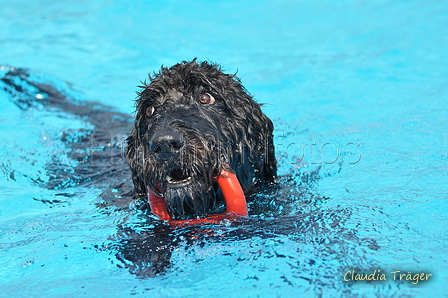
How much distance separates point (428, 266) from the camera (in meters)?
3.22

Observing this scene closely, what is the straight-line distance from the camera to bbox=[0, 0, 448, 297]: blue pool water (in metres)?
3.46

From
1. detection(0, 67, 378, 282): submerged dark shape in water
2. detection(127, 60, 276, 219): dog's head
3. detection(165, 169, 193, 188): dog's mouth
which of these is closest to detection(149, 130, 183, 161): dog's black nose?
detection(127, 60, 276, 219): dog's head

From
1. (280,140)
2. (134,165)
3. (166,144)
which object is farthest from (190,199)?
(280,140)

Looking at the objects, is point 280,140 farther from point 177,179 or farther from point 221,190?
point 177,179

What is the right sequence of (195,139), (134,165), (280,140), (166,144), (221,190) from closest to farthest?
(166,144)
(195,139)
(221,190)
(134,165)
(280,140)

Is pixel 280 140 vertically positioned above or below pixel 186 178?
above

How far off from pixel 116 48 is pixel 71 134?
549cm

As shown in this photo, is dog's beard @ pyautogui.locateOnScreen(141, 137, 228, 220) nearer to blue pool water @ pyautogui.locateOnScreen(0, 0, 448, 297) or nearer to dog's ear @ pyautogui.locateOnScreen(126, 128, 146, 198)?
blue pool water @ pyautogui.locateOnScreen(0, 0, 448, 297)

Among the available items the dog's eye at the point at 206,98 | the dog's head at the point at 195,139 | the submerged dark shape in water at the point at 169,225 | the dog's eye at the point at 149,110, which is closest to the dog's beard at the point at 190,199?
the dog's head at the point at 195,139

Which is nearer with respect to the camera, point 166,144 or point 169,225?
point 166,144

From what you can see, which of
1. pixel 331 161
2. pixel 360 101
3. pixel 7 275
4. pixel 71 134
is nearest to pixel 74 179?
pixel 71 134

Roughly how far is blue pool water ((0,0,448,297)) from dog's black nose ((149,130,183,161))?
27.6 inches

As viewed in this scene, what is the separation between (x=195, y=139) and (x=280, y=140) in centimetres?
351

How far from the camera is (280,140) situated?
7.21 meters
